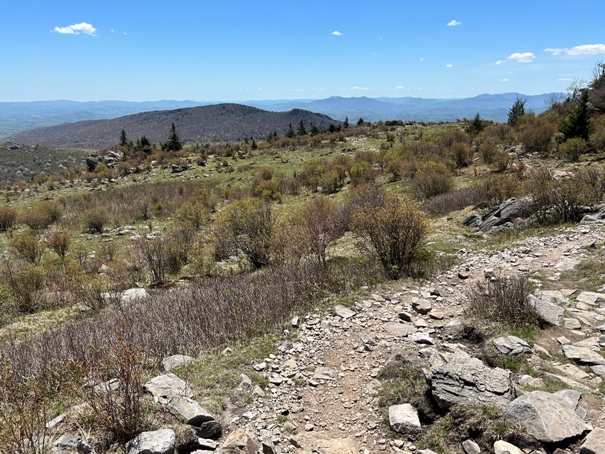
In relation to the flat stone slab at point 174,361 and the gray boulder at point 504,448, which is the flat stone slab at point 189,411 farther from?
the gray boulder at point 504,448

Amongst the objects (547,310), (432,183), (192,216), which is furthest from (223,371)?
(432,183)

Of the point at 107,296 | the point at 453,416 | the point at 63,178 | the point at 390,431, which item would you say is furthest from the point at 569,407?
the point at 63,178

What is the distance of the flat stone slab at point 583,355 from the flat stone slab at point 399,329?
6.81 ft

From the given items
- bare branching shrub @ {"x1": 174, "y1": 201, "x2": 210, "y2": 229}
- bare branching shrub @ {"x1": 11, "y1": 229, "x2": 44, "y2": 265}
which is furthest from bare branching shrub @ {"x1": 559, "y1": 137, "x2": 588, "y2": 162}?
bare branching shrub @ {"x1": 11, "y1": 229, "x2": 44, "y2": 265}

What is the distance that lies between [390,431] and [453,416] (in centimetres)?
69

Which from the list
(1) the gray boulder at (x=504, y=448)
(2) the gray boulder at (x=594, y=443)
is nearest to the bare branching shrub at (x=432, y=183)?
(2) the gray boulder at (x=594, y=443)

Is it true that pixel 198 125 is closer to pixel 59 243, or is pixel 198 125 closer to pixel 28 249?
pixel 59 243

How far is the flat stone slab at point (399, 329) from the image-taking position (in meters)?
6.09

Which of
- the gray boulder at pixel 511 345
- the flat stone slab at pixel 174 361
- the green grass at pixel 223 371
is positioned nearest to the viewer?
the green grass at pixel 223 371

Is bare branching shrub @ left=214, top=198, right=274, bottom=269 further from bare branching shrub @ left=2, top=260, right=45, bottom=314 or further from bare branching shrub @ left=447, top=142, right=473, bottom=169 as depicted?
bare branching shrub @ left=447, top=142, right=473, bottom=169

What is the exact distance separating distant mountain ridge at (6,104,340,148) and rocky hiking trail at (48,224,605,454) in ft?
467

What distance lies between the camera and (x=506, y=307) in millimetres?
5941

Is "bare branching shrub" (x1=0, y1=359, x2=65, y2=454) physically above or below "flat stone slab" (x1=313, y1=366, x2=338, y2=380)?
above

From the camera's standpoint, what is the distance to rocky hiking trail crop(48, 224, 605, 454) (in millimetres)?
3611
